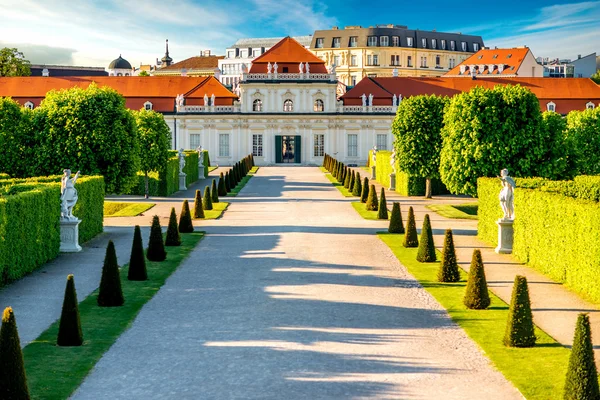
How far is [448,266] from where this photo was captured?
20.8 metres

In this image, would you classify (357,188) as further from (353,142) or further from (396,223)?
(353,142)

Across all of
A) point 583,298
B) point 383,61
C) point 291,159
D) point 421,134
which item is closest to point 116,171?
point 421,134

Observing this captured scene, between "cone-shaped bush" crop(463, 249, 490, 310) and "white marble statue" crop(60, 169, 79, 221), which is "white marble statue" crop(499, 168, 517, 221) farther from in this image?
"white marble statue" crop(60, 169, 79, 221)

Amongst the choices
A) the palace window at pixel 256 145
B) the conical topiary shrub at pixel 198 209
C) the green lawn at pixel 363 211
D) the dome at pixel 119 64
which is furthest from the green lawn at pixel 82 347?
the dome at pixel 119 64

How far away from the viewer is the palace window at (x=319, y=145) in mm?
83625

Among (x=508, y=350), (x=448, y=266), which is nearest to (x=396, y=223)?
(x=448, y=266)

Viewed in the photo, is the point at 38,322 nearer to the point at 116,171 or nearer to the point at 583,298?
the point at 583,298

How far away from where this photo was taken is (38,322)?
632 inches

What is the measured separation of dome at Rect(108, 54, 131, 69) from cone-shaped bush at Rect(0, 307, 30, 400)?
14770cm

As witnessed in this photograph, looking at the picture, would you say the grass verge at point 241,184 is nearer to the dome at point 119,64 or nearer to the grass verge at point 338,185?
the grass verge at point 338,185

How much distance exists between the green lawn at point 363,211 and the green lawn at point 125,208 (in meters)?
9.87

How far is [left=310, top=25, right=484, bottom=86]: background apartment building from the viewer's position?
→ 141 meters

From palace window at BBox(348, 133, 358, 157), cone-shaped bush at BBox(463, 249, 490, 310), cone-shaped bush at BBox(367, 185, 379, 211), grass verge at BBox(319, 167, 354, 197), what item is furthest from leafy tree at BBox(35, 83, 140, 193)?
palace window at BBox(348, 133, 358, 157)

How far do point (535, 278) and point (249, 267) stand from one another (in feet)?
24.3
